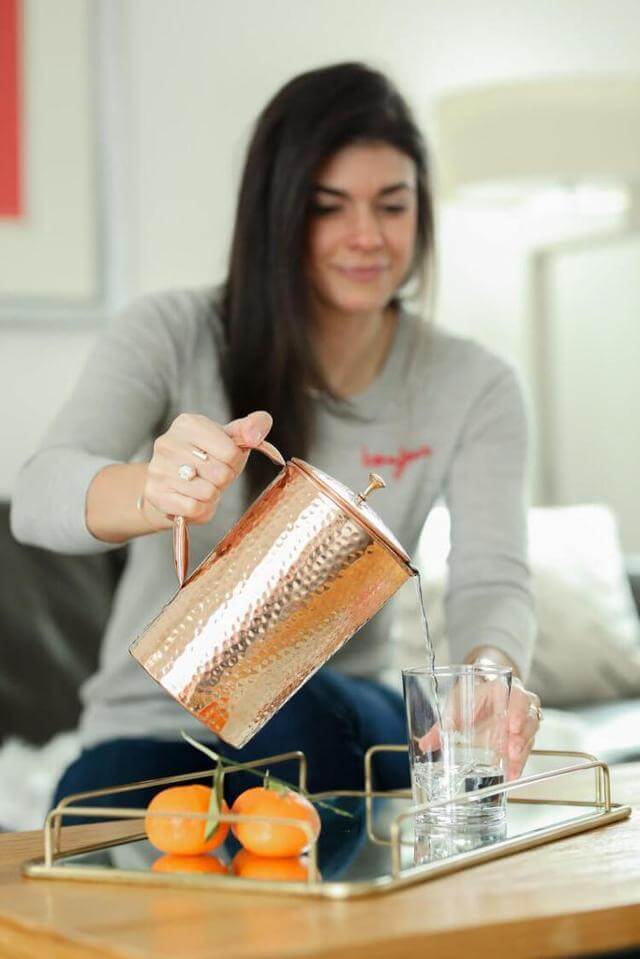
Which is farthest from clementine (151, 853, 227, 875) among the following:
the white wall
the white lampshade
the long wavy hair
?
the white lampshade

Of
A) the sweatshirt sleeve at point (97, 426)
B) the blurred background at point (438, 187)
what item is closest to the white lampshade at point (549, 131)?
the blurred background at point (438, 187)

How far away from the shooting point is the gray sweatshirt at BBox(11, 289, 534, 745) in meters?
1.53

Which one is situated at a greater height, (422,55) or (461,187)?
(422,55)

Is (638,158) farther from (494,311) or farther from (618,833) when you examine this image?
(618,833)

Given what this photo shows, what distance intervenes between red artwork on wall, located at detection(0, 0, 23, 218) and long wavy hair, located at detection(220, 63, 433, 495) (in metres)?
1.01

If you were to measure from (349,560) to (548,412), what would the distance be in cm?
249

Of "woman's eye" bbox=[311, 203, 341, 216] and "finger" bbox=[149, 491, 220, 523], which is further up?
"woman's eye" bbox=[311, 203, 341, 216]

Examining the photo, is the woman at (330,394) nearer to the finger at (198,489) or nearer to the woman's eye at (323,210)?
the woman's eye at (323,210)

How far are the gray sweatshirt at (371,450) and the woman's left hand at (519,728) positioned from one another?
319 millimetres

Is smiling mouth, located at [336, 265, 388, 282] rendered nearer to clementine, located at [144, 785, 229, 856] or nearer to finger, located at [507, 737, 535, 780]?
finger, located at [507, 737, 535, 780]

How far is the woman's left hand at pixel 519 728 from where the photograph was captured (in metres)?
1.11

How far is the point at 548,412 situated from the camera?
3.39 metres

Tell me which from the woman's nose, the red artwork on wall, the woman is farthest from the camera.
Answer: the red artwork on wall

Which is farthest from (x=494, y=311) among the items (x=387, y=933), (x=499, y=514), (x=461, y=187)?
(x=387, y=933)
